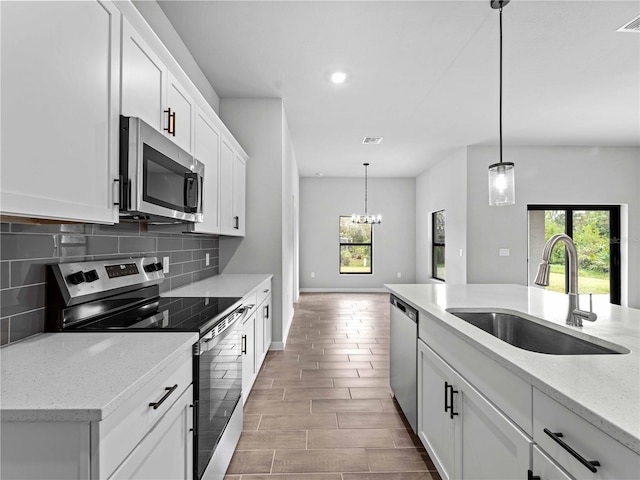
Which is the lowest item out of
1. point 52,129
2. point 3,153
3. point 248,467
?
point 248,467

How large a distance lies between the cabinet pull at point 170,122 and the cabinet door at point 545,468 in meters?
2.10

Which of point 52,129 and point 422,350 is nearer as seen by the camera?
point 52,129

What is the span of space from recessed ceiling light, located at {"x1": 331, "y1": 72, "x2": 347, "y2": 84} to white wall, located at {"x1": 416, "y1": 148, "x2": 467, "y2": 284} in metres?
→ 3.45

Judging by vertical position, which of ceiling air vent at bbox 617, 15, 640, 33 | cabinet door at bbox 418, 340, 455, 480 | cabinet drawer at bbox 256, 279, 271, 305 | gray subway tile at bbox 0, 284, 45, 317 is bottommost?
cabinet door at bbox 418, 340, 455, 480

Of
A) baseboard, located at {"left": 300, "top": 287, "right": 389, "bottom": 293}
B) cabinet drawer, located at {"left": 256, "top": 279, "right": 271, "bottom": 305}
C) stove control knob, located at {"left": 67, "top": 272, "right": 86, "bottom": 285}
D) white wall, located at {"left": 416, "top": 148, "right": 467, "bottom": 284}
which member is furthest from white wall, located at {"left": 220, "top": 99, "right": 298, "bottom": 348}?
baseboard, located at {"left": 300, "top": 287, "right": 389, "bottom": 293}

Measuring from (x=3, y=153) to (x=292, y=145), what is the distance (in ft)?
18.3

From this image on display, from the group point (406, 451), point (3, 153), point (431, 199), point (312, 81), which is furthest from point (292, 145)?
point (3, 153)

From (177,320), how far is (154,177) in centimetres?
67

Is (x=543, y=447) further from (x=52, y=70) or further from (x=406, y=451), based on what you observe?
(x=52, y=70)

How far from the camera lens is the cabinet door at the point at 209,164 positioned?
2.68 meters

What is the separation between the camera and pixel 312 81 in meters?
3.84

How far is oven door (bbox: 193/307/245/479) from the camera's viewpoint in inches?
58.9

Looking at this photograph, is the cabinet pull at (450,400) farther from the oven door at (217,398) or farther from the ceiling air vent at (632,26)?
the ceiling air vent at (632,26)

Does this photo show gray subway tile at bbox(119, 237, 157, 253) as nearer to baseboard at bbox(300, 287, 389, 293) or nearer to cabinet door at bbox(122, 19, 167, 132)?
cabinet door at bbox(122, 19, 167, 132)
